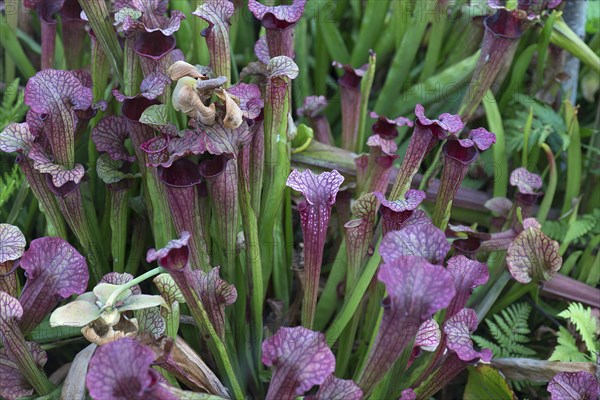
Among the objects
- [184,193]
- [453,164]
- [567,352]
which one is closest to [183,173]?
[184,193]

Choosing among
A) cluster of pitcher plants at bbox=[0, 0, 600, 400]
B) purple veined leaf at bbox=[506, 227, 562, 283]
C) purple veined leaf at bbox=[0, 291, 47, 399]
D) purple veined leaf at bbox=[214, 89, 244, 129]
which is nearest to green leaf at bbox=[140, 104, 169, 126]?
cluster of pitcher plants at bbox=[0, 0, 600, 400]

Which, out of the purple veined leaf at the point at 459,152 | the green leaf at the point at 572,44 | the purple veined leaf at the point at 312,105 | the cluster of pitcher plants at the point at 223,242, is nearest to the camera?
the cluster of pitcher plants at the point at 223,242

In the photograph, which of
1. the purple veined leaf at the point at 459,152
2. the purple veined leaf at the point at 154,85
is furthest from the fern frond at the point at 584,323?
the purple veined leaf at the point at 154,85

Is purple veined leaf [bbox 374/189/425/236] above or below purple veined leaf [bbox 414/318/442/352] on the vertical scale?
above

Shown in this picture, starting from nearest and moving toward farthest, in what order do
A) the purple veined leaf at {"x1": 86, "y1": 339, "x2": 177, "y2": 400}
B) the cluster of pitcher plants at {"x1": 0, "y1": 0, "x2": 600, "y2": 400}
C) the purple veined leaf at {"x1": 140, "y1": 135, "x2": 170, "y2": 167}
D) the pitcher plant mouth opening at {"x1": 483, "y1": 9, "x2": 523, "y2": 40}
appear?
the purple veined leaf at {"x1": 86, "y1": 339, "x2": 177, "y2": 400} → the cluster of pitcher plants at {"x1": 0, "y1": 0, "x2": 600, "y2": 400} → the purple veined leaf at {"x1": 140, "y1": 135, "x2": 170, "y2": 167} → the pitcher plant mouth opening at {"x1": 483, "y1": 9, "x2": 523, "y2": 40}

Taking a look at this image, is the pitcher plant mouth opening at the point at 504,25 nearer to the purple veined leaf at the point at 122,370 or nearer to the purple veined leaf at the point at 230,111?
the purple veined leaf at the point at 230,111

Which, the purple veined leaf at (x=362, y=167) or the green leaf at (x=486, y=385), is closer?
the green leaf at (x=486, y=385)

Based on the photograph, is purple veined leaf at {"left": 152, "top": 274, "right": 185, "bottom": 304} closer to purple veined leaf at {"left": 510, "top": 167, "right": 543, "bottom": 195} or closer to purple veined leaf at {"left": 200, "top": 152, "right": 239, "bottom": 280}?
purple veined leaf at {"left": 200, "top": 152, "right": 239, "bottom": 280}
